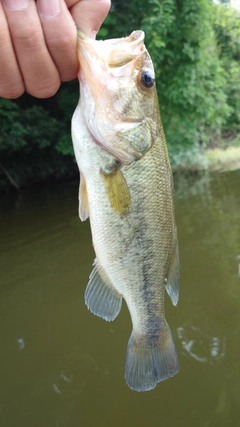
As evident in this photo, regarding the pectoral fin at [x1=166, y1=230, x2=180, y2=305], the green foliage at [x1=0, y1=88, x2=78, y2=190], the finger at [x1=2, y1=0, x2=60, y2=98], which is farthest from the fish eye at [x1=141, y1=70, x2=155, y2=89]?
the green foliage at [x1=0, y1=88, x2=78, y2=190]

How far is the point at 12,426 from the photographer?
11.3 ft

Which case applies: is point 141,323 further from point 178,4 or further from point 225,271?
point 178,4

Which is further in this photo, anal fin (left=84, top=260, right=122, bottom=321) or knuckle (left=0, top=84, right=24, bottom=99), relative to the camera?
anal fin (left=84, top=260, right=122, bottom=321)

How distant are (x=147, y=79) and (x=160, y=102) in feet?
35.7

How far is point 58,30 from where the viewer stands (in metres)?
1.19

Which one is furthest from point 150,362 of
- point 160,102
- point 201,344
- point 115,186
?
point 160,102

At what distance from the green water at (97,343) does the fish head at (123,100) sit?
2744mm

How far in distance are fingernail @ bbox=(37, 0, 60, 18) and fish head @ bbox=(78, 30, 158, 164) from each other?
39 centimetres

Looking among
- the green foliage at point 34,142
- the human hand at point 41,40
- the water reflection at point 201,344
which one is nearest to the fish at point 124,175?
the human hand at point 41,40

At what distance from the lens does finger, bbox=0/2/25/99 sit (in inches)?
44.3

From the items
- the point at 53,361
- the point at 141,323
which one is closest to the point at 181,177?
the point at 53,361

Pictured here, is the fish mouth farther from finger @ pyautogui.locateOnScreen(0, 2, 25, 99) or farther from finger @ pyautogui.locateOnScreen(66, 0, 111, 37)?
finger @ pyautogui.locateOnScreen(0, 2, 25, 99)

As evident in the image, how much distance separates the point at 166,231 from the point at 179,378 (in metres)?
2.60

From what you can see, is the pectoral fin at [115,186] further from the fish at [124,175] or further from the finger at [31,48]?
the finger at [31,48]
